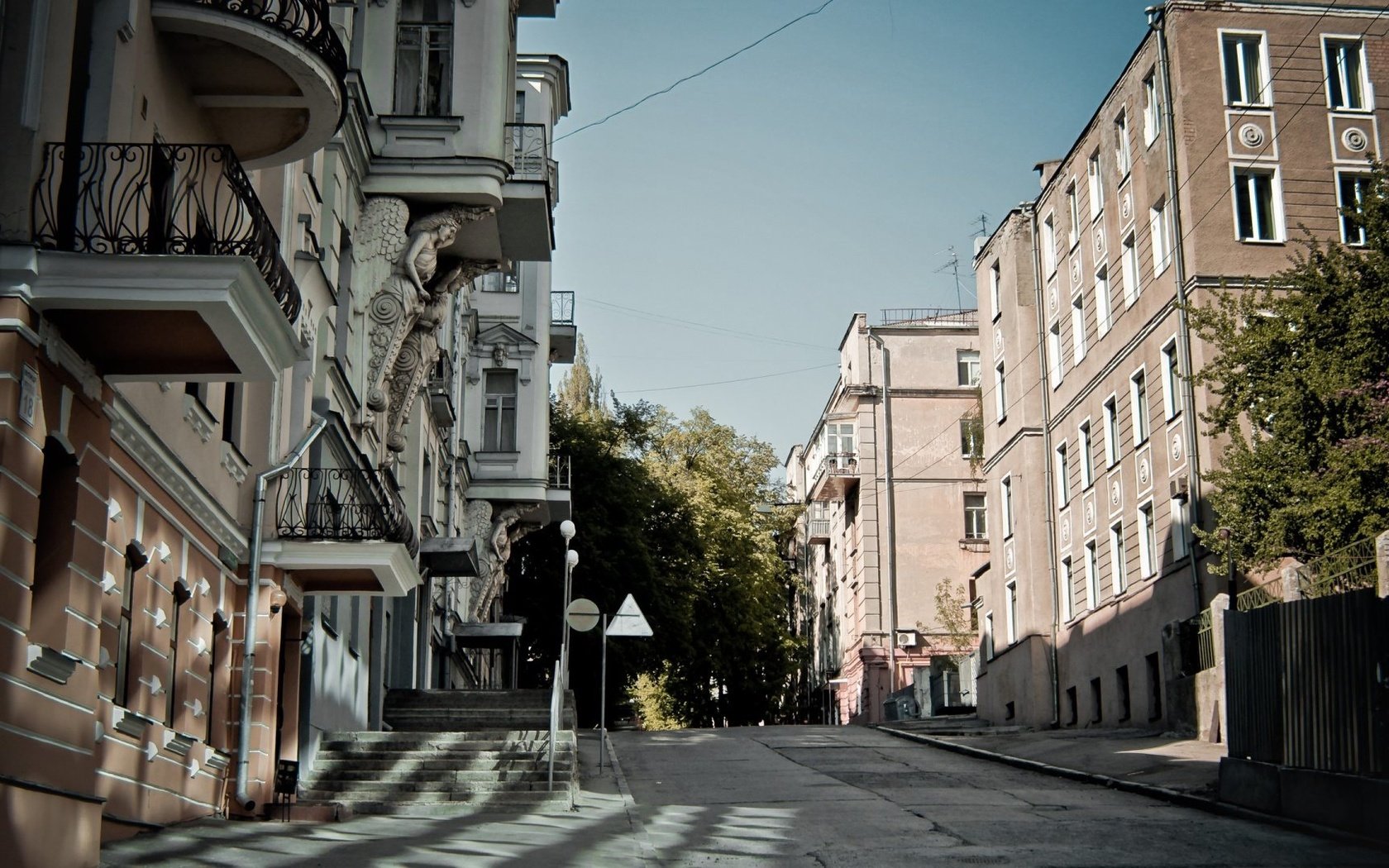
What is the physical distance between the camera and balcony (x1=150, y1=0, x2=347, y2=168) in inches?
516

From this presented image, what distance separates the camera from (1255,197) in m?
31.8

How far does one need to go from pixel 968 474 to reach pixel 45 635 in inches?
2091

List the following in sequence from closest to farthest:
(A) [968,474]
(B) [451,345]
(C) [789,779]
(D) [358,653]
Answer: (C) [789,779] → (D) [358,653] → (B) [451,345] → (A) [968,474]

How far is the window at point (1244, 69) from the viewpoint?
32219mm

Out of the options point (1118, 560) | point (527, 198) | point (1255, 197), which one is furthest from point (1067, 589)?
point (527, 198)

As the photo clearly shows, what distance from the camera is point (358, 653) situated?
961 inches

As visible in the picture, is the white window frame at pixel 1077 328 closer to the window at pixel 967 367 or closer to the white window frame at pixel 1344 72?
the white window frame at pixel 1344 72

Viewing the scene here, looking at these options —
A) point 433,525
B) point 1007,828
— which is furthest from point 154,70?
point 433,525

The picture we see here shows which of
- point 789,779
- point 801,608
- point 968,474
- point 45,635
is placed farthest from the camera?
point 801,608

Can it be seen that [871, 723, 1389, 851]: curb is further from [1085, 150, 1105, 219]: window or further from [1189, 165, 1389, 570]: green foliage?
[1085, 150, 1105, 219]: window

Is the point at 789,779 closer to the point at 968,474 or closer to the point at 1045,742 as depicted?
the point at 1045,742

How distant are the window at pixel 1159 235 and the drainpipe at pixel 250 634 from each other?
68.0 ft

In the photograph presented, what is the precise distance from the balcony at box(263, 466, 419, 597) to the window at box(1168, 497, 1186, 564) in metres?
17.5

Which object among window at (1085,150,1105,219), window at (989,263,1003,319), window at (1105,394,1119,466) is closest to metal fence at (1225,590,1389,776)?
window at (1105,394,1119,466)
